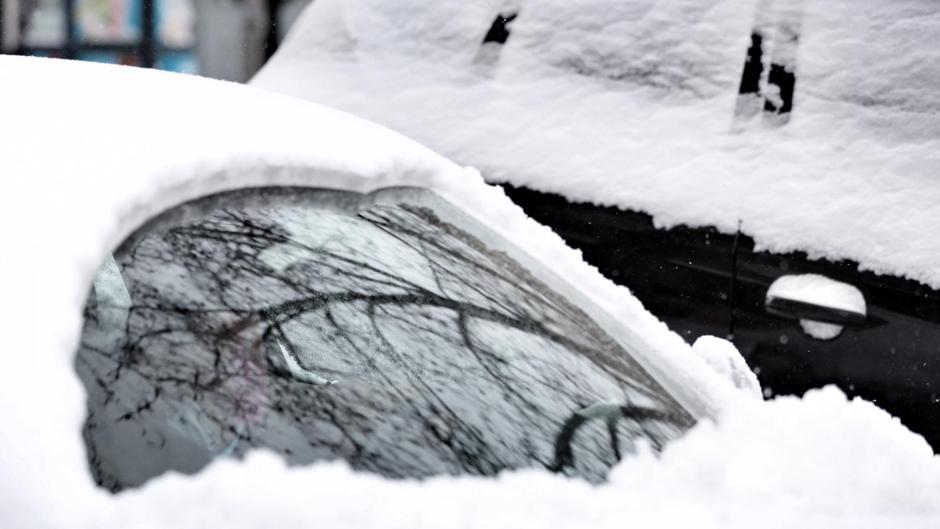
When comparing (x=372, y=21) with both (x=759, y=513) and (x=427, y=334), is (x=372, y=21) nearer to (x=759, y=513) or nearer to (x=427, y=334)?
(x=427, y=334)

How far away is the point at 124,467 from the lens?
1.13 meters

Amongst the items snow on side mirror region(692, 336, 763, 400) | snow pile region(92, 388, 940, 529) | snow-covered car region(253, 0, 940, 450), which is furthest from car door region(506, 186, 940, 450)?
snow pile region(92, 388, 940, 529)

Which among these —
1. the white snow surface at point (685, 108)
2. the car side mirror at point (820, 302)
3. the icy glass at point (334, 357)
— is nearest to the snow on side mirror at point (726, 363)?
the icy glass at point (334, 357)

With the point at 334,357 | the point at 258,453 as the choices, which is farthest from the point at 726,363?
the point at 258,453

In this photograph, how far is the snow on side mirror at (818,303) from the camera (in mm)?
2992

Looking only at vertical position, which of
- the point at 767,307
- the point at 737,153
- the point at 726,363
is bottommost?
the point at 767,307

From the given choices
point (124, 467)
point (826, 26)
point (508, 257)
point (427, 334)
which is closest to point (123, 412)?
point (124, 467)

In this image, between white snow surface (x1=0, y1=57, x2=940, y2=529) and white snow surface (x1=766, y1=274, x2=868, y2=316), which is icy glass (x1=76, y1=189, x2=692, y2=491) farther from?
white snow surface (x1=766, y1=274, x2=868, y2=316)

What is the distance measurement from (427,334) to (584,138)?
85.9 inches

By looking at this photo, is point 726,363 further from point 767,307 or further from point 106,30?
point 106,30

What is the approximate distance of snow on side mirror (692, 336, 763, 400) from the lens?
2.17m

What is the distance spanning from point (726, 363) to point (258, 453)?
1.23m

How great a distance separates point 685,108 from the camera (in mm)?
3598

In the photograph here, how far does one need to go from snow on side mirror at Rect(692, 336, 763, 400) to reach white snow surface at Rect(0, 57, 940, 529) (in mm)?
147
